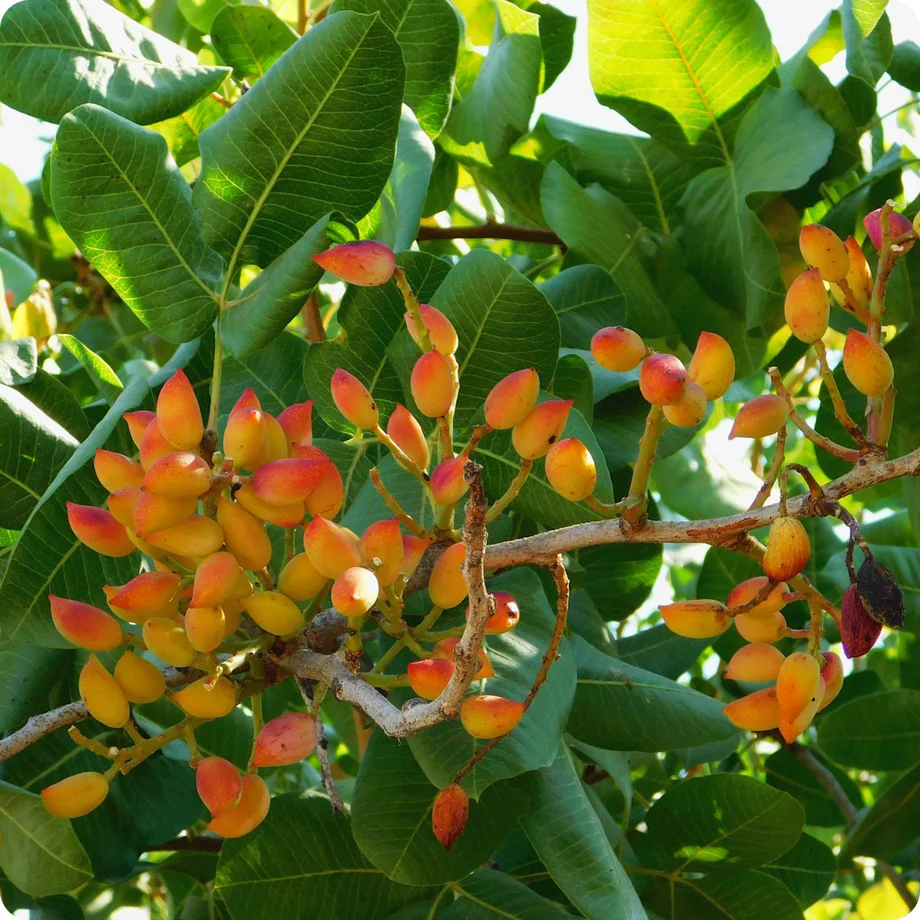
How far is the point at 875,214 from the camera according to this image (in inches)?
30.1

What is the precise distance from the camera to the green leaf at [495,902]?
0.99 metres

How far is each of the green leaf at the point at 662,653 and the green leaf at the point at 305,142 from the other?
596mm

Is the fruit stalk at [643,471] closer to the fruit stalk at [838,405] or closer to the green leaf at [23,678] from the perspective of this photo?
the fruit stalk at [838,405]

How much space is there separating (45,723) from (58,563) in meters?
0.14

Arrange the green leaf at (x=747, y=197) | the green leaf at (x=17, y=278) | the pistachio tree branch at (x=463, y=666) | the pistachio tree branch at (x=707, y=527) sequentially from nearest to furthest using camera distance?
1. the pistachio tree branch at (x=463, y=666)
2. the pistachio tree branch at (x=707, y=527)
3. the green leaf at (x=747, y=197)
4. the green leaf at (x=17, y=278)

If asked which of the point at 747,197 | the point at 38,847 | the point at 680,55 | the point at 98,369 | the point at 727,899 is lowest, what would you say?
the point at 727,899

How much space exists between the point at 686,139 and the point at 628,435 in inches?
12.4

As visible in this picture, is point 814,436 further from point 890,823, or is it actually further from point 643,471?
point 890,823

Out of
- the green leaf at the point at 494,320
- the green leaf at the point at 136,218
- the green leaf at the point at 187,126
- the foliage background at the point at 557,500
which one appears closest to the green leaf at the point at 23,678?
the foliage background at the point at 557,500

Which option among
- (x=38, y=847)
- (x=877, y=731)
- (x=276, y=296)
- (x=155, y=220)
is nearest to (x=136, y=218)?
(x=155, y=220)

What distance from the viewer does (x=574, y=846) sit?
34.2 inches

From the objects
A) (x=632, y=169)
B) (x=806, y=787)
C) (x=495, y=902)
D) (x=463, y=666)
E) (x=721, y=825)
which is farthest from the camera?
(x=806, y=787)

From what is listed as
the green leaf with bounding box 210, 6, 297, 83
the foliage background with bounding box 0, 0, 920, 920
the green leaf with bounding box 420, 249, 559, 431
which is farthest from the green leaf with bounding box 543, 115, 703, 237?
the green leaf with bounding box 420, 249, 559, 431

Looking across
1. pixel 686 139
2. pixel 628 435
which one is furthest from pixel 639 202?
pixel 628 435
